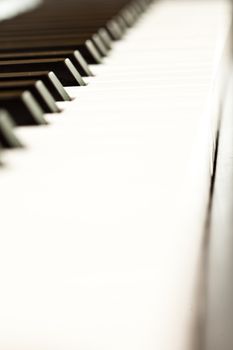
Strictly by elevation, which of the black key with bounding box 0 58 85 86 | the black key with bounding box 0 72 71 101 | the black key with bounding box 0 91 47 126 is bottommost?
the black key with bounding box 0 91 47 126

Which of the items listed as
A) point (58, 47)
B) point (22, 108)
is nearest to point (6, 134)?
point (22, 108)

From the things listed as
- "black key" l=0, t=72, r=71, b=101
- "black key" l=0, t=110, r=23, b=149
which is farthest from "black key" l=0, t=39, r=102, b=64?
"black key" l=0, t=110, r=23, b=149

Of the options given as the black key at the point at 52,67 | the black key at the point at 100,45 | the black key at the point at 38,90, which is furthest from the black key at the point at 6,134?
the black key at the point at 100,45

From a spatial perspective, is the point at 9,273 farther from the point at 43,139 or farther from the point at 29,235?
the point at 43,139

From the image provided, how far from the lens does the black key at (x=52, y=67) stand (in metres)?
1.08

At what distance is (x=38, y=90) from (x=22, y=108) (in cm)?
7

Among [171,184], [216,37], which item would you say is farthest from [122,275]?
[216,37]

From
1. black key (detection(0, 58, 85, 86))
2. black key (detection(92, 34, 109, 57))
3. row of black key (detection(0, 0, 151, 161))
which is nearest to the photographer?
row of black key (detection(0, 0, 151, 161))

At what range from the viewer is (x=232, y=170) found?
112 cm

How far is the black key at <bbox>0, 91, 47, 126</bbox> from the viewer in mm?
847

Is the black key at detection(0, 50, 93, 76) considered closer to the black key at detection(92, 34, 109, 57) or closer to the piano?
the piano

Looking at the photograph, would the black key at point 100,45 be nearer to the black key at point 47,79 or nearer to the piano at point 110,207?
the piano at point 110,207

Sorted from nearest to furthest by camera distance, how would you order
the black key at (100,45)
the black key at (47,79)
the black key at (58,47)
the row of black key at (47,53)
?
the row of black key at (47,53), the black key at (47,79), the black key at (58,47), the black key at (100,45)

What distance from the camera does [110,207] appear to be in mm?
631
